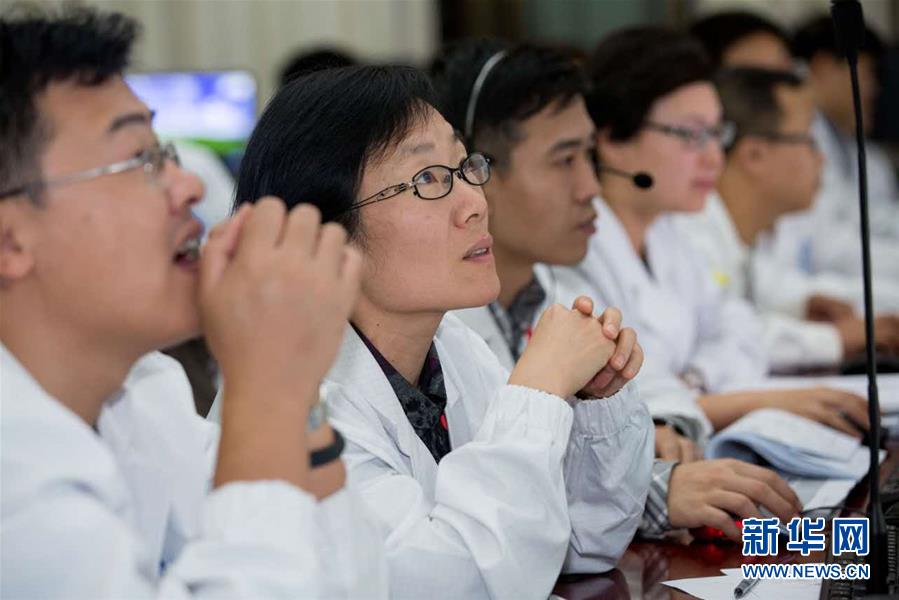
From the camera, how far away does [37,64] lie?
102 cm

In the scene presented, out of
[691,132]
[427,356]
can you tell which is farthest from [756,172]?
[427,356]

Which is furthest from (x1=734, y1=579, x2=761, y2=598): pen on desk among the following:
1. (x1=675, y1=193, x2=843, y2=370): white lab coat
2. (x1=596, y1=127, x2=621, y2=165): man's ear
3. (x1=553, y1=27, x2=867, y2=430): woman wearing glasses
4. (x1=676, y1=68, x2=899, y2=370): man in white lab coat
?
(x1=676, y1=68, x2=899, y2=370): man in white lab coat

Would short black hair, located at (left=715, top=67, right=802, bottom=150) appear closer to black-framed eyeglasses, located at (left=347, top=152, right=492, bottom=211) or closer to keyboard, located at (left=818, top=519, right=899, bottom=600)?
black-framed eyeglasses, located at (left=347, top=152, right=492, bottom=211)

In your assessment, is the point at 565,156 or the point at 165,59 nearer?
the point at 565,156

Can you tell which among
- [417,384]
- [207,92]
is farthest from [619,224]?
[207,92]

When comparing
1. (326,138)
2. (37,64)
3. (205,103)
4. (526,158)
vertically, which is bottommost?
(205,103)

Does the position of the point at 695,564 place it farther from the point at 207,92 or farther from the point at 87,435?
the point at 207,92

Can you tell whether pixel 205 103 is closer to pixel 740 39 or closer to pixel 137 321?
pixel 740 39

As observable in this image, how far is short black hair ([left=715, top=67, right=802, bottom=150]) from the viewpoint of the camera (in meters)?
3.30

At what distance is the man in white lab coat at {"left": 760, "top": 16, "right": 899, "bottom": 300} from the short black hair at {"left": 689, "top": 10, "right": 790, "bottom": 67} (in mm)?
377

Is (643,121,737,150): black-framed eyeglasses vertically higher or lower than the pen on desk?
higher

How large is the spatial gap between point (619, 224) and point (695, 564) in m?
1.16

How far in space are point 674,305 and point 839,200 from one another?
6.84 ft

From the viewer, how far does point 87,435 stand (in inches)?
38.1
